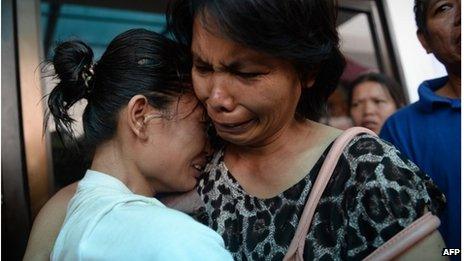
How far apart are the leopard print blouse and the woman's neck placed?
0.19 meters

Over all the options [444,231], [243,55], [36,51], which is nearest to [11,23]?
[36,51]

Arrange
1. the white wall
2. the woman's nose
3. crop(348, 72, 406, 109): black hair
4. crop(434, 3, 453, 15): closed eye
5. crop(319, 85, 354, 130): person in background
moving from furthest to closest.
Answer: crop(319, 85, 354, 130): person in background
the woman's nose
crop(348, 72, 406, 109): black hair
the white wall
crop(434, 3, 453, 15): closed eye

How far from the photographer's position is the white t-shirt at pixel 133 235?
2.55 ft

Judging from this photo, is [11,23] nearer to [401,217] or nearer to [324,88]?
[324,88]

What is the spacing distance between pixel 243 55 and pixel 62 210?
57 cm

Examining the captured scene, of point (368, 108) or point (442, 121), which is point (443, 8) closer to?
point (442, 121)

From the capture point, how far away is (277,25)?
89cm

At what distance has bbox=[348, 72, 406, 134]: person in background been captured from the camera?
7.88ft

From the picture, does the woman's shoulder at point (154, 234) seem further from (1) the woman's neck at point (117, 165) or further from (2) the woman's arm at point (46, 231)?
(2) the woman's arm at point (46, 231)

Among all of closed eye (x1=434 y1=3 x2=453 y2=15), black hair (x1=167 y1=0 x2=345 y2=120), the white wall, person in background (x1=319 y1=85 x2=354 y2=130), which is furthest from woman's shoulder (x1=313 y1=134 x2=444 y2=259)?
person in background (x1=319 y1=85 x2=354 y2=130)

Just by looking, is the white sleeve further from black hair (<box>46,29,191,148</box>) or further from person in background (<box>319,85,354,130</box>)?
person in background (<box>319,85,354,130</box>)

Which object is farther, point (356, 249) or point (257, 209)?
point (257, 209)

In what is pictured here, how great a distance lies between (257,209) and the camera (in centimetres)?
98

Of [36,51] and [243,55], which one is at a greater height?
[243,55]
